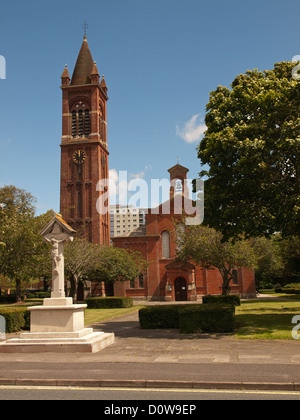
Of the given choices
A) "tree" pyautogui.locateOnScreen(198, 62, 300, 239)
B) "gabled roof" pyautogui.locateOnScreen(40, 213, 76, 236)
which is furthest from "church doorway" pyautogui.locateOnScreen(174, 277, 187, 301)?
"gabled roof" pyautogui.locateOnScreen(40, 213, 76, 236)

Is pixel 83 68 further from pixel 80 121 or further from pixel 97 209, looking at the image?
pixel 97 209

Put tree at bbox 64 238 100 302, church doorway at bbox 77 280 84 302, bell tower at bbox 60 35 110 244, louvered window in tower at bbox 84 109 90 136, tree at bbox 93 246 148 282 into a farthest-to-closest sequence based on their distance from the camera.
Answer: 1. louvered window in tower at bbox 84 109 90 136
2. bell tower at bbox 60 35 110 244
3. church doorway at bbox 77 280 84 302
4. tree at bbox 93 246 148 282
5. tree at bbox 64 238 100 302

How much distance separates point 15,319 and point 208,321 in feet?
32.6

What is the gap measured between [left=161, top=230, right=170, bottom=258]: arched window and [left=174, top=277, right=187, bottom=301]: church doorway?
12.2 feet

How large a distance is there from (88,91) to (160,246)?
28.0 metres

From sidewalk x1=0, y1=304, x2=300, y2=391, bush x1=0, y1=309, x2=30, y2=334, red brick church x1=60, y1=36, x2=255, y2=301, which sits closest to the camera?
sidewalk x1=0, y1=304, x2=300, y2=391

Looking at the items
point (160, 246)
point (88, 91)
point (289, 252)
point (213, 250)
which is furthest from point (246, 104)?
point (88, 91)

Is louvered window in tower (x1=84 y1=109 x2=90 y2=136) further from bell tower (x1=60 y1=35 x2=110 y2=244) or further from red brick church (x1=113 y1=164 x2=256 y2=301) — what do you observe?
red brick church (x1=113 y1=164 x2=256 y2=301)

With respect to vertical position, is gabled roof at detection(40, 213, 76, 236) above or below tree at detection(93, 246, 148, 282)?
above

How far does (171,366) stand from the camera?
9.48 meters

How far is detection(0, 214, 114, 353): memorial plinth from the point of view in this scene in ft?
40.3

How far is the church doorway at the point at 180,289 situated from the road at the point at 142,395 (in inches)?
1559
